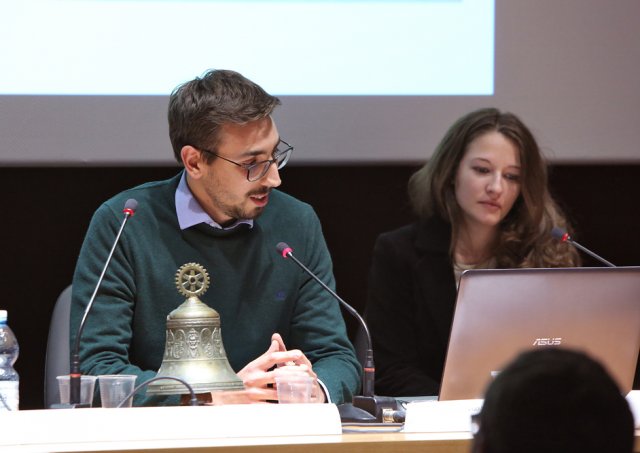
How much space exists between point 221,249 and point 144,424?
0.97 metres

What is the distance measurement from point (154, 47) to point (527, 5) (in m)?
1.26

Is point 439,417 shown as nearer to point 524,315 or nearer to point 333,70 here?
point 524,315

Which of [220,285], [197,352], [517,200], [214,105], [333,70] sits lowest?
[197,352]

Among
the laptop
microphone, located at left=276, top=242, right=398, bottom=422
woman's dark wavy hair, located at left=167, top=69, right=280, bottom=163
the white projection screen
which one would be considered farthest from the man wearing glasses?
the white projection screen

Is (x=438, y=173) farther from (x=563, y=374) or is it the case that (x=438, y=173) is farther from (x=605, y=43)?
(x=563, y=374)

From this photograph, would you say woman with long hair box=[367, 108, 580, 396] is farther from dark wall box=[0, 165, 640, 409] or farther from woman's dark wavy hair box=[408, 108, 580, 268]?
dark wall box=[0, 165, 640, 409]

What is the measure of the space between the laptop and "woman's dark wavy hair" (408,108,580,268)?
1.17m

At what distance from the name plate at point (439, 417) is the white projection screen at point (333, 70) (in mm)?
1711

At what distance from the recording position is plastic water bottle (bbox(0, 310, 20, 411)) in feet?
6.28

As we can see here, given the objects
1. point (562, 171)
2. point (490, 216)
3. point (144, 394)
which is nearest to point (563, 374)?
point (144, 394)

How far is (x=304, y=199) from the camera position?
3758 millimetres

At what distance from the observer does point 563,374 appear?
0.73 metres

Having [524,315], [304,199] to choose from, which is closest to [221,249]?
[524,315]

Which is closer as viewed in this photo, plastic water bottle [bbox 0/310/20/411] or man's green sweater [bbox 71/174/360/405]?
plastic water bottle [bbox 0/310/20/411]
